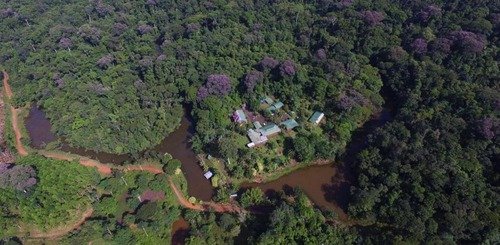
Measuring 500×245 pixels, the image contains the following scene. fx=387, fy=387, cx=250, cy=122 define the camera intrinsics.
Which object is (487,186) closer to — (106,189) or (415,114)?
(415,114)

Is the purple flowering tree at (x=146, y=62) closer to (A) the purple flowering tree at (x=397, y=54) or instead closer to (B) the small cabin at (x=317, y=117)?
(B) the small cabin at (x=317, y=117)

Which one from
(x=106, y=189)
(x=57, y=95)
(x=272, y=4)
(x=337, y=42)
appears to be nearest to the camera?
(x=106, y=189)

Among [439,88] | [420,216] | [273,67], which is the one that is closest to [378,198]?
[420,216]

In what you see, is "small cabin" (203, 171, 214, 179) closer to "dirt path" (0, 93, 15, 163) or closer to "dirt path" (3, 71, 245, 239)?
"dirt path" (3, 71, 245, 239)

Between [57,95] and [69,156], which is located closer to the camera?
[69,156]

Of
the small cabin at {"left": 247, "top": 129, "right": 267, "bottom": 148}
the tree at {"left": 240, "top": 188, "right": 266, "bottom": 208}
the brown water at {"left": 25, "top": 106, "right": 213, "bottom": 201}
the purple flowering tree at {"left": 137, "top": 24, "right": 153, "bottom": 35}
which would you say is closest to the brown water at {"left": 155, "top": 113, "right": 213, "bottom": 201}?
the brown water at {"left": 25, "top": 106, "right": 213, "bottom": 201}

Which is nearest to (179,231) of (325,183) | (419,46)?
(325,183)
